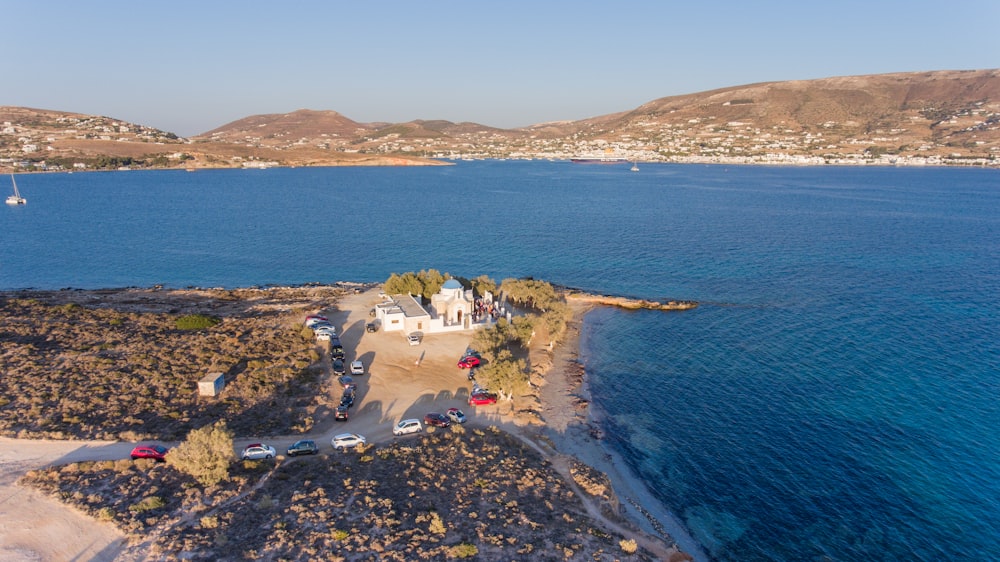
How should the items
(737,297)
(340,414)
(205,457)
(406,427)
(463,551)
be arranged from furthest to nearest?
(737,297)
(340,414)
(406,427)
(205,457)
(463,551)

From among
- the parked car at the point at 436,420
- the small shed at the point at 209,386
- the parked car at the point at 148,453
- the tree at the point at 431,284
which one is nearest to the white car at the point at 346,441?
the parked car at the point at 436,420

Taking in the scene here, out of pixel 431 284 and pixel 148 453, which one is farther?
pixel 431 284

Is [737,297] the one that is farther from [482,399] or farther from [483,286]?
[482,399]

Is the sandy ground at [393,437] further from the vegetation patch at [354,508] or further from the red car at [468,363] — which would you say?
the vegetation patch at [354,508]

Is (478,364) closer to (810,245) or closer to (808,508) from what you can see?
(808,508)

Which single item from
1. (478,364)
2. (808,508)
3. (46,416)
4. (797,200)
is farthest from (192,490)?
(797,200)

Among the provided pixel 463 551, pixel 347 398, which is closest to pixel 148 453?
pixel 347 398
